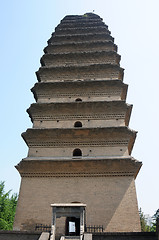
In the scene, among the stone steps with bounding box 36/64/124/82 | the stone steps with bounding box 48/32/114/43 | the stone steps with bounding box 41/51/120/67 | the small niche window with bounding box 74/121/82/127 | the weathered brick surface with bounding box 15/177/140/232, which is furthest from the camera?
the stone steps with bounding box 48/32/114/43

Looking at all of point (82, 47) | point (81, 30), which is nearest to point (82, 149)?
point (82, 47)

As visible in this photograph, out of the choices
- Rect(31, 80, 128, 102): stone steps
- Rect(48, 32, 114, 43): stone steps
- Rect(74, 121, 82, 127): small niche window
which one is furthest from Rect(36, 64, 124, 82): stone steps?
Rect(48, 32, 114, 43): stone steps

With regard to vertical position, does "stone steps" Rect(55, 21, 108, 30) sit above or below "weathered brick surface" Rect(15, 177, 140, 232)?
above

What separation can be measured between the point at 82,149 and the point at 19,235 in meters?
4.73

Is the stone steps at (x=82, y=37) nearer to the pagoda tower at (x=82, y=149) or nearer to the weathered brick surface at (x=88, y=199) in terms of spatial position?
the pagoda tower at (x=82, y=149)

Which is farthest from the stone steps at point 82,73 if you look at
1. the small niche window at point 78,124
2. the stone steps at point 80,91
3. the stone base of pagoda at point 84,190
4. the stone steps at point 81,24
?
the stone steps at point 81,24

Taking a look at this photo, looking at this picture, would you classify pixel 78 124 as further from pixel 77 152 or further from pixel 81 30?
pixel 81 30

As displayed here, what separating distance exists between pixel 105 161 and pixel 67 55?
7.98 metres

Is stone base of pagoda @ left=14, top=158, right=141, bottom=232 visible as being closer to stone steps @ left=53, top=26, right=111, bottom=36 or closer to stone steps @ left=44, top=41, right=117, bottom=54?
stone steps @ left=44, top=41, right=117, bottom=54

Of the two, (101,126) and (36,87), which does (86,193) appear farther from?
(36,87)

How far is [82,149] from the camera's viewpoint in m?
11.5

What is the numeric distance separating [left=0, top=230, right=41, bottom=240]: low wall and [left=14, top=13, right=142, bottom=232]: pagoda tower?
1.87 metres

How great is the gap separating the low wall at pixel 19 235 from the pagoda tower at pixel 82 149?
1868mm

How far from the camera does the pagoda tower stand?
10094mm
